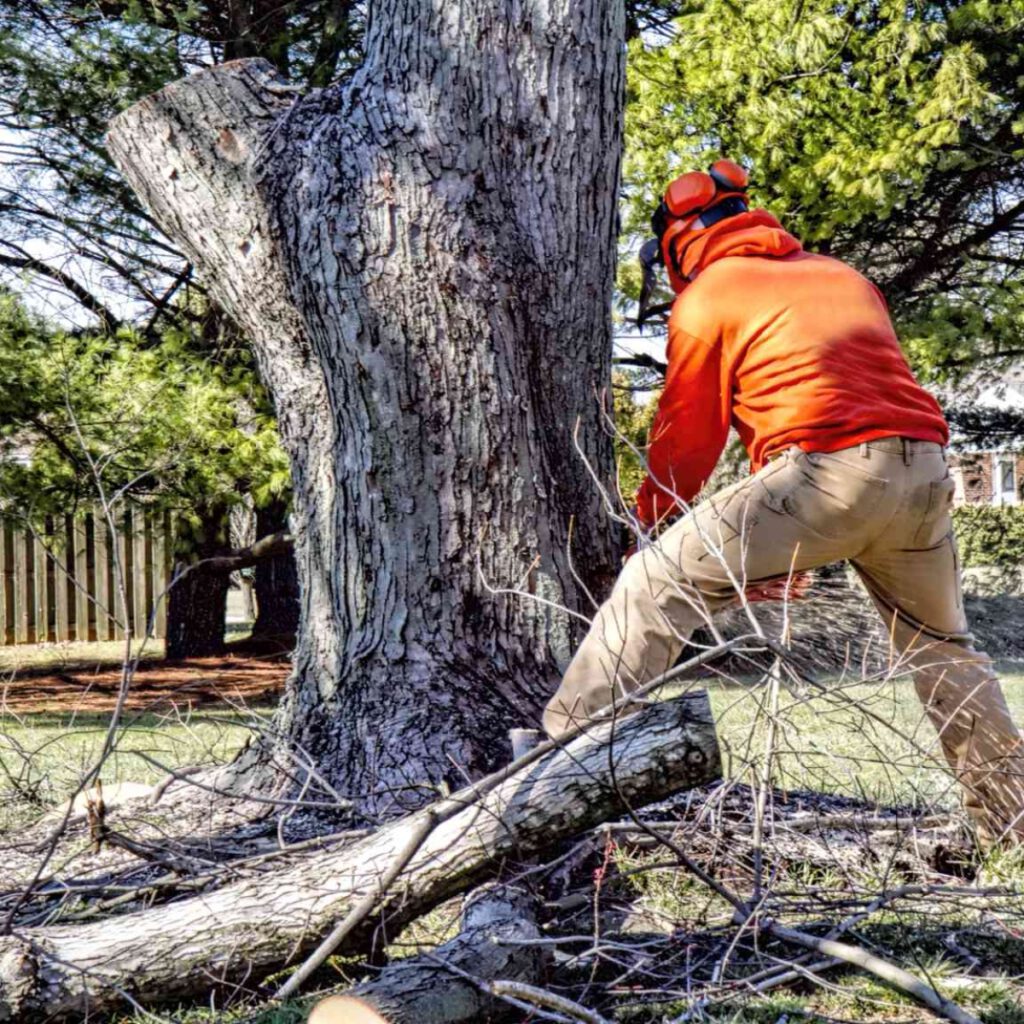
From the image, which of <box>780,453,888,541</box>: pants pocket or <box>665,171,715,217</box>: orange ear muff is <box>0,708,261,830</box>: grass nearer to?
<box>780,453,888,541</box>: pants pocket

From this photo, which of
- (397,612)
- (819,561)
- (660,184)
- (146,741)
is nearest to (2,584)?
(146,741)

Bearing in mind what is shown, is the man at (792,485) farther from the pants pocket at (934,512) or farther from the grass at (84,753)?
the grass at (84,753)

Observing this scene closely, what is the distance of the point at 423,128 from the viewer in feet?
12.5

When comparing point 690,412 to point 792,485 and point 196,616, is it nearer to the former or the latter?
point 792,485

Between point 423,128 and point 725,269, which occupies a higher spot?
point 423,128

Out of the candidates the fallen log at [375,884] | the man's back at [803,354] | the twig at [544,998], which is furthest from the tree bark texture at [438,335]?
the twig at [544,998]

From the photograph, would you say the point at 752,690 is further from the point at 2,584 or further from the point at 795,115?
the point at 2,584

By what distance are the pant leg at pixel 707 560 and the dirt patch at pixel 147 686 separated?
19.9 feet

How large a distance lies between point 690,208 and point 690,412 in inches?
25.5

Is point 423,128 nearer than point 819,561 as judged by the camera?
No

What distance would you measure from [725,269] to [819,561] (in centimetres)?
82

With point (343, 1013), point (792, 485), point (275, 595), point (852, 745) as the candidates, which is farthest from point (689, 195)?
point (275, 595)

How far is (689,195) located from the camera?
3.60 m

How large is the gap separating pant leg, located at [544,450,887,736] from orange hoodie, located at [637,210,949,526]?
0.12 meters
